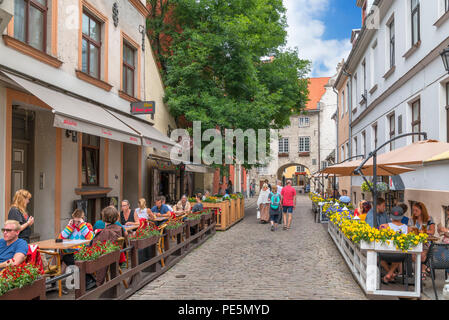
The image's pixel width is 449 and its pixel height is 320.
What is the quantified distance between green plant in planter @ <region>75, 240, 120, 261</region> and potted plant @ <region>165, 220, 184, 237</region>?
2.38 metres

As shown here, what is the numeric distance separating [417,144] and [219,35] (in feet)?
35.2

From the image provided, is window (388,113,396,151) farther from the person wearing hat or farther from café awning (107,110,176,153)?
café awning (107,110,176,153)

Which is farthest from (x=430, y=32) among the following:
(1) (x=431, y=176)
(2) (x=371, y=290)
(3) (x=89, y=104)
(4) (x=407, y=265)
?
(3) (x=89, y=104)

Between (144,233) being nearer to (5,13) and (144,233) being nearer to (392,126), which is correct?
(5,13)

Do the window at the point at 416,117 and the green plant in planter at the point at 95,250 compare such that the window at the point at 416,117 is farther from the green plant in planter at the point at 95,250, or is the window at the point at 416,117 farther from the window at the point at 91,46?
the window at the point at 91,46

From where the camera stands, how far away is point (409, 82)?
37.1 ft

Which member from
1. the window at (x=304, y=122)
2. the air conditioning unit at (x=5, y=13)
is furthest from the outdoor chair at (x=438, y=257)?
the window at (x=304, y=122)

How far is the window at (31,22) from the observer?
8328 mm

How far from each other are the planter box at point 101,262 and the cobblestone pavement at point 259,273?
76cm

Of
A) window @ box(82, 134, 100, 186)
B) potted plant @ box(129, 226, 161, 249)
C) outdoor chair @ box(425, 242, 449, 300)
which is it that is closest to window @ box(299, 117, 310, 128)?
window @ box(82, 134, 100, 186)

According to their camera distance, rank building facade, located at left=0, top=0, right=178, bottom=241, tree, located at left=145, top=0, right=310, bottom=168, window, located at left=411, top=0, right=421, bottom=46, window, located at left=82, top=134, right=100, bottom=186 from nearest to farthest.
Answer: building facade, located at left=0, top=0, right=178, bottom=241 → window, located at left=411, top=0, right=421, bottom=46 → window, located at left=82, top=134, right=100, bottom=186 → tree, located at left=145, top=0, right=310, bottom=168

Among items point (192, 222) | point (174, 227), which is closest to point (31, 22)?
point (174, 227)

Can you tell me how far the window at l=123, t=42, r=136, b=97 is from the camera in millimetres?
13969
